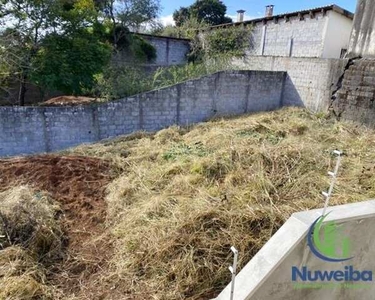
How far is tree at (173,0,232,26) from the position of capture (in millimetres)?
21594

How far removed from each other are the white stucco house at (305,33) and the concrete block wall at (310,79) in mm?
2194

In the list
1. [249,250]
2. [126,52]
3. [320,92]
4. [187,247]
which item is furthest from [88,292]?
[126,52]

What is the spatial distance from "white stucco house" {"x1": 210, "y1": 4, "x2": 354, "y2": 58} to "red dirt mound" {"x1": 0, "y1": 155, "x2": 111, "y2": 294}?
32.7 ft

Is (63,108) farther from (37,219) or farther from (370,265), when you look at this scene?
(370,265)

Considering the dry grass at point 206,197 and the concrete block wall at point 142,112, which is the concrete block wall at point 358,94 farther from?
the concrete block wall at point 142,112

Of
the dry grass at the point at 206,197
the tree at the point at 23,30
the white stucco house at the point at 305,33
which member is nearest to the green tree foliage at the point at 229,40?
the white stucco house at the point at 305,33

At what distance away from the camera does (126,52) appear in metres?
12.2

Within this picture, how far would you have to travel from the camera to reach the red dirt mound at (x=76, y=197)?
9.74 feet

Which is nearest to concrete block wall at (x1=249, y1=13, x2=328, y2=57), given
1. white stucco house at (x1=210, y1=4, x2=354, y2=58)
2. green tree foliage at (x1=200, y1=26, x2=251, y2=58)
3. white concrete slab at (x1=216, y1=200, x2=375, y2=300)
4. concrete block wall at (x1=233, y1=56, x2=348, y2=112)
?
white stucco house at (x1=210, y1=4, x2=354, y2=58)

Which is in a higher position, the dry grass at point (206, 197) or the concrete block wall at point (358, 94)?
the concrete block wall at point (358, 94)

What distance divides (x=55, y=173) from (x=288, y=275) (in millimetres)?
3989

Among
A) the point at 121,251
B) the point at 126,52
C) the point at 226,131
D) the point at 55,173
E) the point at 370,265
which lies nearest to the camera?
the point at 370,265

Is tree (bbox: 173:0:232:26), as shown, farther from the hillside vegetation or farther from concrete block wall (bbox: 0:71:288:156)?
the hillside vegetation

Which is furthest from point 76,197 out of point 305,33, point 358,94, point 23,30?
point 305,33
